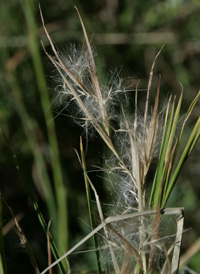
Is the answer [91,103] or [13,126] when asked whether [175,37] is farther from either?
[91,103]

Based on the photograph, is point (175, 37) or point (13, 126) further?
point (175, 37)

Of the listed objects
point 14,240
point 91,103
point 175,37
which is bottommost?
point 14,240

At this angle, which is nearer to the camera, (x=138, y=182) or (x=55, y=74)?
(x=138, y=182)

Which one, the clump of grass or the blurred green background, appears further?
the blurred green background

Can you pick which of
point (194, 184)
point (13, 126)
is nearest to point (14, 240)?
point (13, 126)

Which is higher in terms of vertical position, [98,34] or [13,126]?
[98,34]

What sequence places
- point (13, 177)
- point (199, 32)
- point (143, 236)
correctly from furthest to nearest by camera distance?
point (199, 32) → point (13, 177) → point (143, 236)

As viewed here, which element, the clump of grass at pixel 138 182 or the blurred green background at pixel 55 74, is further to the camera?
the blurred green background at pixel 55 74

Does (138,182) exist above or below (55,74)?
above
